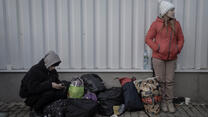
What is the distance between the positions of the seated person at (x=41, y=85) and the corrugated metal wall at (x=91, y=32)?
2.77 feet

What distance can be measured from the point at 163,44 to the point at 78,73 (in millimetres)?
1927

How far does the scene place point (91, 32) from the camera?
4.95 m

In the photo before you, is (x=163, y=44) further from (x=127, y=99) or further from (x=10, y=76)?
(x=10, y=76)

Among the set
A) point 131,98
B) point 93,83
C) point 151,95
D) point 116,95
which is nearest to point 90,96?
point 93,83

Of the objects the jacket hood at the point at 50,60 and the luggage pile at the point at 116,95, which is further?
the luggage pile at the point at 116,95

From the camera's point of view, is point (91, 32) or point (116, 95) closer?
point (116, 95)

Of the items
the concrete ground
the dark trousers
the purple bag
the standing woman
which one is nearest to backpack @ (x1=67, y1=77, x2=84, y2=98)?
the purple bag

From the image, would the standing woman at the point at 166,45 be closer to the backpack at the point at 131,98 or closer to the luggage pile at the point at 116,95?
the luggage pile at the point at 116,95

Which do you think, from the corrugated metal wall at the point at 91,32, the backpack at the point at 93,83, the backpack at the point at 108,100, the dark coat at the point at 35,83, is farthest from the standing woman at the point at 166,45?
the dark coat at the point at 35,83

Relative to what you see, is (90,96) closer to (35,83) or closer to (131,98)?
(131,98)

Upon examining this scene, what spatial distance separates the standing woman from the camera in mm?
4453

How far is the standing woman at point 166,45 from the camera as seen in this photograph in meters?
4.45

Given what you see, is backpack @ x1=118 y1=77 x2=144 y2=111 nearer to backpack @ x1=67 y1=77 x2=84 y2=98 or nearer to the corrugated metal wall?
the corrugated metal wall

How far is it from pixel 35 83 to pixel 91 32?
5.42 ft
